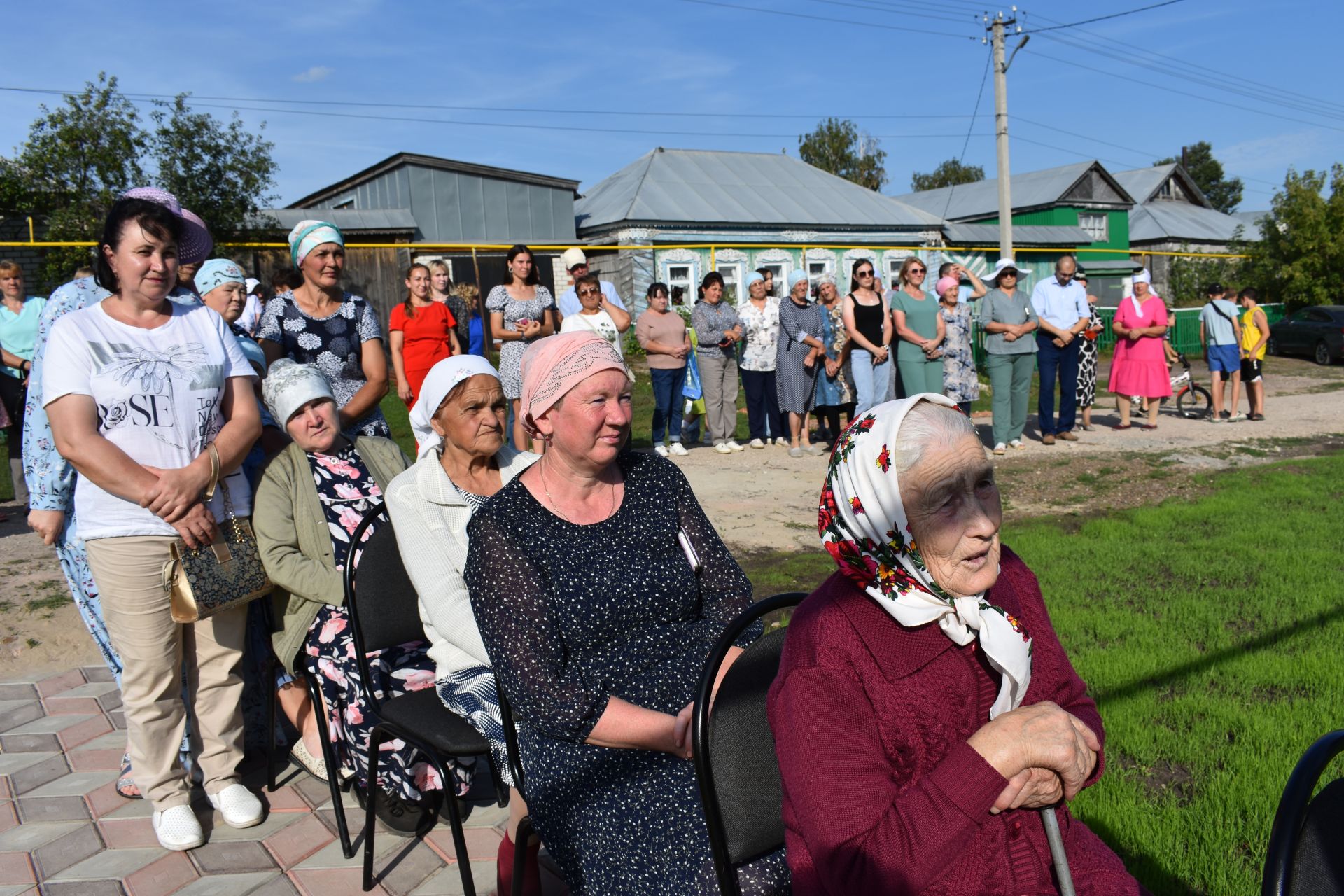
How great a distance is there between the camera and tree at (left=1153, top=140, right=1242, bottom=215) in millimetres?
92250

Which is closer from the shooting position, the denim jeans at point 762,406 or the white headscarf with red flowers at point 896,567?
the white headscarf with red flowers at point 896,567

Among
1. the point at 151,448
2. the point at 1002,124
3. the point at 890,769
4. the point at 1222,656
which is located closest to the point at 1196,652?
the point at 1222,656

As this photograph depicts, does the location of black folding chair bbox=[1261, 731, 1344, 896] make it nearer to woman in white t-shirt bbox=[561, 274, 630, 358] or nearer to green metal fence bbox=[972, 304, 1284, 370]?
woman in white t-shirt bbox=[561, 274, 630, 358]

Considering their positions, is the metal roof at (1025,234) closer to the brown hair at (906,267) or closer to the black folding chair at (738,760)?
the brown hair at (906,267)

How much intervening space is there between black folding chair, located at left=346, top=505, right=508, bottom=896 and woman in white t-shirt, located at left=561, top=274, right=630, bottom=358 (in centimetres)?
513

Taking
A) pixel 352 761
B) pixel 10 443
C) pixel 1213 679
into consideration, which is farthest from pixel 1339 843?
pixel 10 443

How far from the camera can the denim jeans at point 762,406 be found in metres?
11.2

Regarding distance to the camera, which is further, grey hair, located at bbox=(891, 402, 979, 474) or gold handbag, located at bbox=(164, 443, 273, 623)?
gold handbag, located at bbox=(164, 443, 273, 623)

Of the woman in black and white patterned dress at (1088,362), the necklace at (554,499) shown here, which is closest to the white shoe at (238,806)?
the necklace at (554,499)

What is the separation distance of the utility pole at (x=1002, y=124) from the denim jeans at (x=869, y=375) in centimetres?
1164

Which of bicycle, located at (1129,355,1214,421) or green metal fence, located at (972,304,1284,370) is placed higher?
green metal fence, located at (972,304,1284,370)

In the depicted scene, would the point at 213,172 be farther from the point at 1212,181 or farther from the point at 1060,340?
the point at 1212,181

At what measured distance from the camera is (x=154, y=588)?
3379 millimetres

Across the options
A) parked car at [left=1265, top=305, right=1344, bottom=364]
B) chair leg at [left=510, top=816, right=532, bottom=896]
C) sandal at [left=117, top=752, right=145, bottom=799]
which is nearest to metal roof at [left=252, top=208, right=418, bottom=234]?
sandal at [left=117, top=752, right=145, bottom=799]
